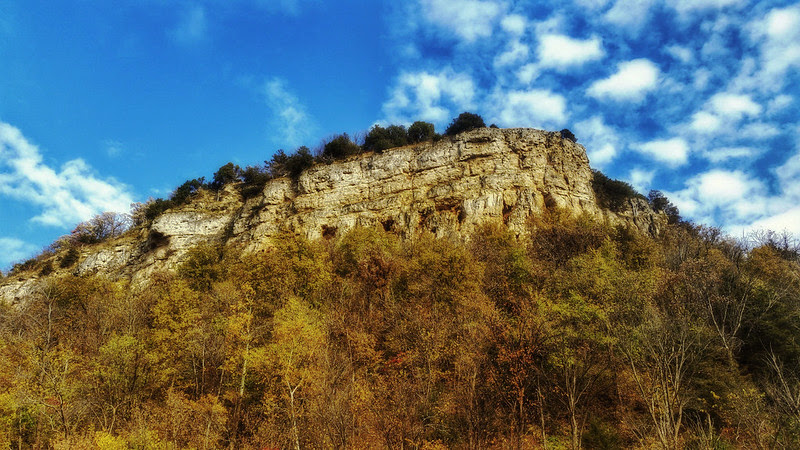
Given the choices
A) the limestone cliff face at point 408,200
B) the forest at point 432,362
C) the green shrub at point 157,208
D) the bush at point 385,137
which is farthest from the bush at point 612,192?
the green shrub at point 157,208

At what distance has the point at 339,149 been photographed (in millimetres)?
57750

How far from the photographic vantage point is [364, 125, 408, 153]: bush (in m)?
56.9

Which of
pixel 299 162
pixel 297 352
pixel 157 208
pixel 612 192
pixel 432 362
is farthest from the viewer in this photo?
pixel 157 208

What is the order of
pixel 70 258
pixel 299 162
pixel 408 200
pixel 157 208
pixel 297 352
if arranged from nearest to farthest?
pixel 297 352 < pixel 408 200 < pixel 299 162 < pixel 70 258 < pixel 157 208

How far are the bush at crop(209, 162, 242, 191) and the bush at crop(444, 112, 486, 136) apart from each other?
35615mm

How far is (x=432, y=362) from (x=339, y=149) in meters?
40.8

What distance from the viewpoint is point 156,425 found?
2180cm

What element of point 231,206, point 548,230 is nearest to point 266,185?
point 231,206

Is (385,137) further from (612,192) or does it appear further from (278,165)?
(612,192)

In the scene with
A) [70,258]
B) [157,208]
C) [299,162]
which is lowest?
[70,258]

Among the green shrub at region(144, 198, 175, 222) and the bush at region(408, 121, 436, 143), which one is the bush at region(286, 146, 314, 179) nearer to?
the bush at region(408, 121, 436, 143)

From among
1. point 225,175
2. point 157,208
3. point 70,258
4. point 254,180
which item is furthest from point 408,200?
point 70,258

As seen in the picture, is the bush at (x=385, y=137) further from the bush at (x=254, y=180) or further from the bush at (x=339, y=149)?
the bush at (x=254, y=180)

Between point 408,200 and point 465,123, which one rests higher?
point 465,123
